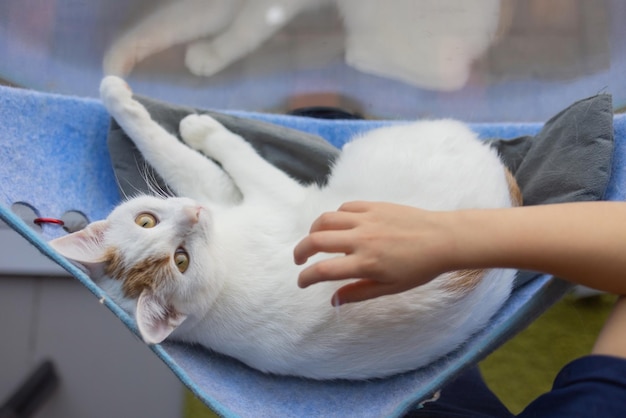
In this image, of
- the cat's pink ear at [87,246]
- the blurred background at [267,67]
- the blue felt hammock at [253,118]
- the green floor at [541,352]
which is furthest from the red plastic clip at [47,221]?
the green floor at [541,352]

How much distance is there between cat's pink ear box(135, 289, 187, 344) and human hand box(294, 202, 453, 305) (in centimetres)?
32

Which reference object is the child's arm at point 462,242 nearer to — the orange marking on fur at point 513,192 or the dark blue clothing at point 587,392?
the dark blue clothing at point 587,392

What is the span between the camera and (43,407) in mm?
→ 1677

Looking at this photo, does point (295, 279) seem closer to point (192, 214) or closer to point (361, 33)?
point (192, 214)

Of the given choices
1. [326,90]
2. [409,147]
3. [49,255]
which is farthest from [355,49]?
[49,255]

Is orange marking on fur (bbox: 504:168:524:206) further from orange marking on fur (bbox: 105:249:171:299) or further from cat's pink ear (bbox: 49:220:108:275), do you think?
cat's pink ear (bbox: 49:220:108:275)

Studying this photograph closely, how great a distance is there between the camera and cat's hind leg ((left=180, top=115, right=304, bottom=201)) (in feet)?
3.97

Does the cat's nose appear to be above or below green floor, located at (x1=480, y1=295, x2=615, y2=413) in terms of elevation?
above

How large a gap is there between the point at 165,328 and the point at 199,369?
114 millimetres

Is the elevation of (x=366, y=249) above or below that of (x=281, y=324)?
above

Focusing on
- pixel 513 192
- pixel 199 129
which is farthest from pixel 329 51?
pixel 513 192

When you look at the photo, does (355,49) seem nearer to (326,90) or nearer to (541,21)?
(326,90)

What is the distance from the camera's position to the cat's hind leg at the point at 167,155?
4.12ft

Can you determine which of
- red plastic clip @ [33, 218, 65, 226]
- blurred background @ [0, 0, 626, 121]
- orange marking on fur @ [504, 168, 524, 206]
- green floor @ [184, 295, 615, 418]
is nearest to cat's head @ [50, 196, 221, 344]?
red plastic clip @ [33, 218, 65, 226]
